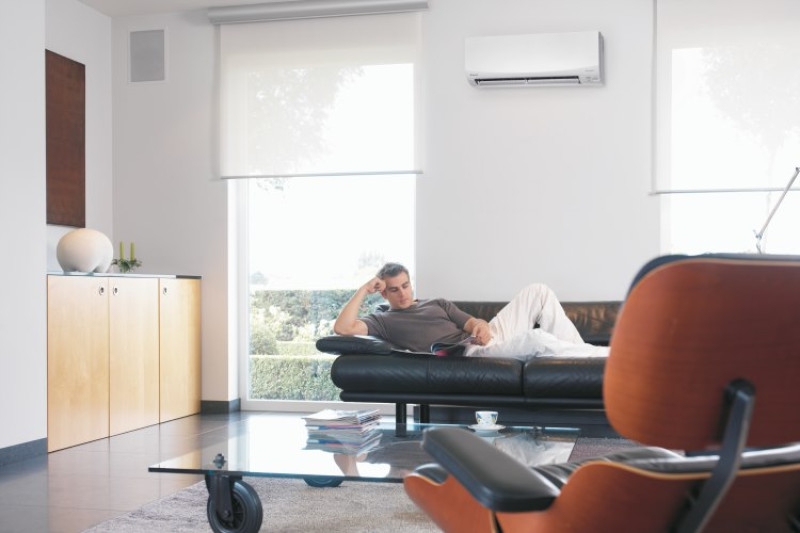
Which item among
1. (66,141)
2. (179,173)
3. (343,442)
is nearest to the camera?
(343,442)

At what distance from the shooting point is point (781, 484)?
1.39 m

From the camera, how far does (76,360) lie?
5285 millimetres

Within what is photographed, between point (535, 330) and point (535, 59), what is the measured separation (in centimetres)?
206

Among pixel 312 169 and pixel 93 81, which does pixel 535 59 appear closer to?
pixel 312 169

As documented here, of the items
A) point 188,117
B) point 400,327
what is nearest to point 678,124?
A: point 400,327

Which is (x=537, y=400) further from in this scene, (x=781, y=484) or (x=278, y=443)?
(x=781, y=484)

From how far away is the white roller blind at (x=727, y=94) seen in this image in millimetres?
5777

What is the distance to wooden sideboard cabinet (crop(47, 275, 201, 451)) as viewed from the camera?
5.14 m

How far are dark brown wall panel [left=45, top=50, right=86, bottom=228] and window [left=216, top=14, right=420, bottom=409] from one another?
40.5 inches

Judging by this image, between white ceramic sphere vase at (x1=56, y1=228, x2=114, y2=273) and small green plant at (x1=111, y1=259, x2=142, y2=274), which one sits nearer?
white ceramic sphere vase at (x1=56, y1=228, x2=114, y2=273)

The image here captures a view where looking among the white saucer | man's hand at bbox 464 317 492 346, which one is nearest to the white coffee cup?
the white saucer

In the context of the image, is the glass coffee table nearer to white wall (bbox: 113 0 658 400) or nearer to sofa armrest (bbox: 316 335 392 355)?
sofa armrest (bbox: 316 335 392 355)

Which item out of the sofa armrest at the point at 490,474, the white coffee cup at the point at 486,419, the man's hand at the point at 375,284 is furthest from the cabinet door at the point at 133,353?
the sofa armrest at the point at 490,474

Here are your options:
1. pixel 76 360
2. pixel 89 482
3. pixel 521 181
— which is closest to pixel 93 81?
pixel 76 360
